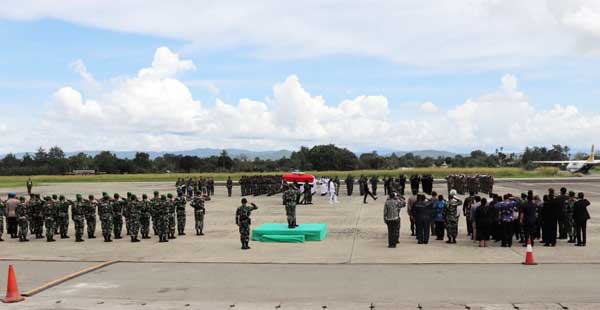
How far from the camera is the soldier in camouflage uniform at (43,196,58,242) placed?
17.4m

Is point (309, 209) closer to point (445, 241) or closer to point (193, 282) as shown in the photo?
point (445, 241)

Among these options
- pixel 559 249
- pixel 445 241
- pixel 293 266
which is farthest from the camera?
pixel 445 241

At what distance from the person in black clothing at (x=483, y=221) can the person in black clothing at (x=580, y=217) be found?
199cm

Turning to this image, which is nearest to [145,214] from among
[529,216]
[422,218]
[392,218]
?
[392,218]

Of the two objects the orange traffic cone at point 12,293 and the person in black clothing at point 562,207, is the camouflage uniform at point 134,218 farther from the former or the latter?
the person in black clothing at point 562,207

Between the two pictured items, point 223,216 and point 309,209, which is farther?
point 309,209

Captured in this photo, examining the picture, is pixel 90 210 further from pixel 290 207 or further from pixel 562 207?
pixel 562 207

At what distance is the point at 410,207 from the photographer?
1667cm

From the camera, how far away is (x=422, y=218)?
15617 millimetres

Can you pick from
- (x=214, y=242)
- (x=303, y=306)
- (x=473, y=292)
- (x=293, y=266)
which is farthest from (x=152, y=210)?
(x=473, y=292)

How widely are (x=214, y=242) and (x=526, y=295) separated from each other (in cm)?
931

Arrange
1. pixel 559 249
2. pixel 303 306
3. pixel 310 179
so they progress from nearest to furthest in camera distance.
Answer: pixel 303 306, pixel 559 249, pixel 310 179

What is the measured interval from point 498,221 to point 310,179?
23148 mm

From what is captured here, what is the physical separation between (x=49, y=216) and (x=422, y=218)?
1073 cm
